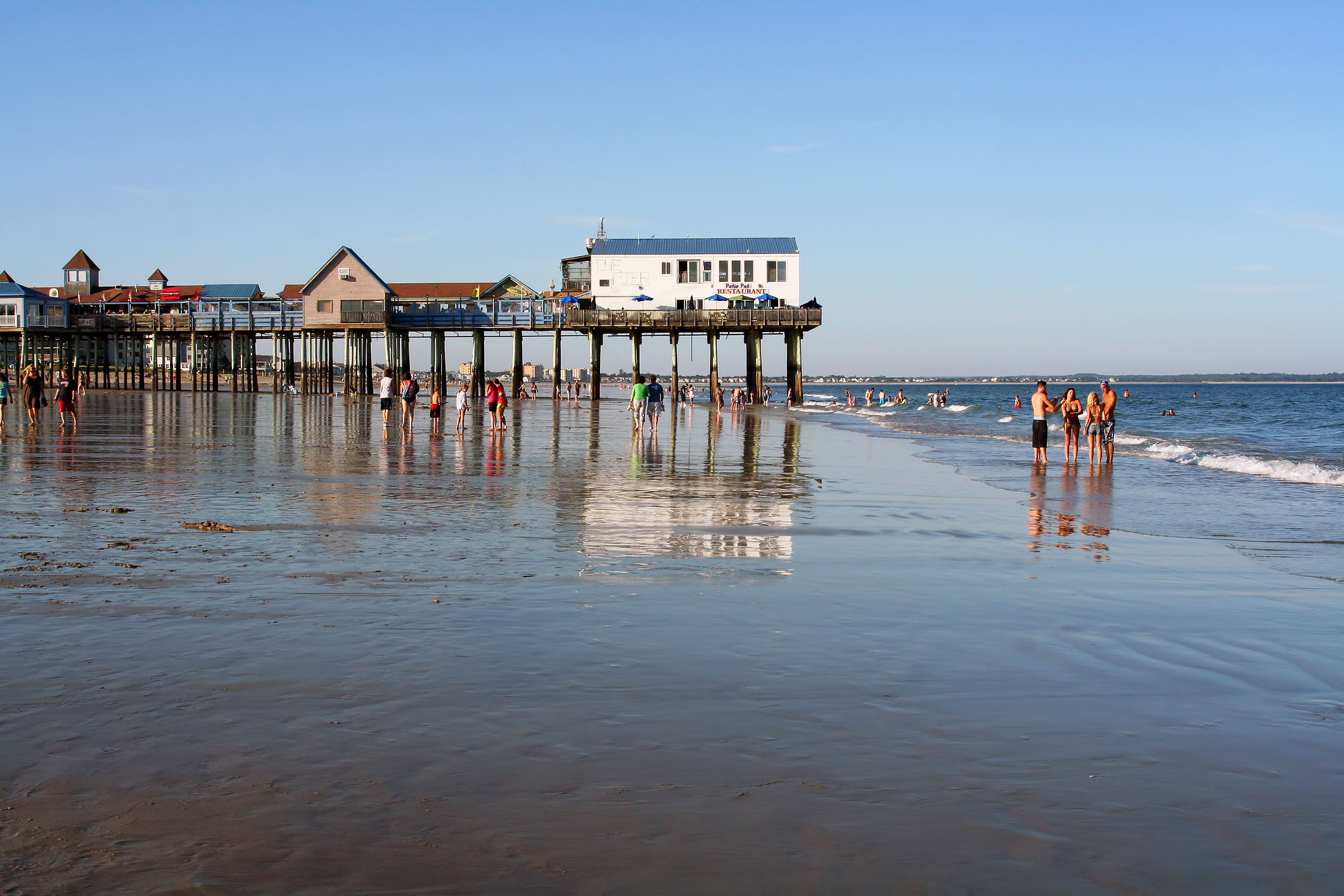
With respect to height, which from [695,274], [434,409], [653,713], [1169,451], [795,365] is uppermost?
[695,274]

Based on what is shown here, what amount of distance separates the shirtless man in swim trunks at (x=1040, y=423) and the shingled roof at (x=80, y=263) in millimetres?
90064

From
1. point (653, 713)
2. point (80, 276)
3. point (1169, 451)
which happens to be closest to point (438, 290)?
point (80, 276)

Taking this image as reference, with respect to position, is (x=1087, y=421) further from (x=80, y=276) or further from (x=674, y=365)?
(x=80, y=276)

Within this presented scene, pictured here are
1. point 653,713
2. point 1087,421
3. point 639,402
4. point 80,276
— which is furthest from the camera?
point 80,276

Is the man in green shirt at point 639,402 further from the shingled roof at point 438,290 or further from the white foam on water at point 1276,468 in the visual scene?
the shingled roof at point 438,290

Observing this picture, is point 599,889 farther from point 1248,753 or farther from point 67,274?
point 67,274

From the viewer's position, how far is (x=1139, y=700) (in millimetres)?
5152

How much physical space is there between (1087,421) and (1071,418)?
0.41m

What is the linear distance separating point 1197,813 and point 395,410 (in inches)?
1671

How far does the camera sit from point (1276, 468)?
21.5 metres

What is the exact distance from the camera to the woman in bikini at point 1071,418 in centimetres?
2261

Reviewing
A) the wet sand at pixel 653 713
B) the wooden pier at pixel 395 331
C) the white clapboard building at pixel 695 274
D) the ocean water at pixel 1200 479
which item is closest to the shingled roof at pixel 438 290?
the wooden pier at pixel 395 331

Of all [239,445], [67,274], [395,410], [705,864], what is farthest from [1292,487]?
[67,274]

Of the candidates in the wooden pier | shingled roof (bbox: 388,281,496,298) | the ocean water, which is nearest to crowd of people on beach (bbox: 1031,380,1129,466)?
the ocean water
